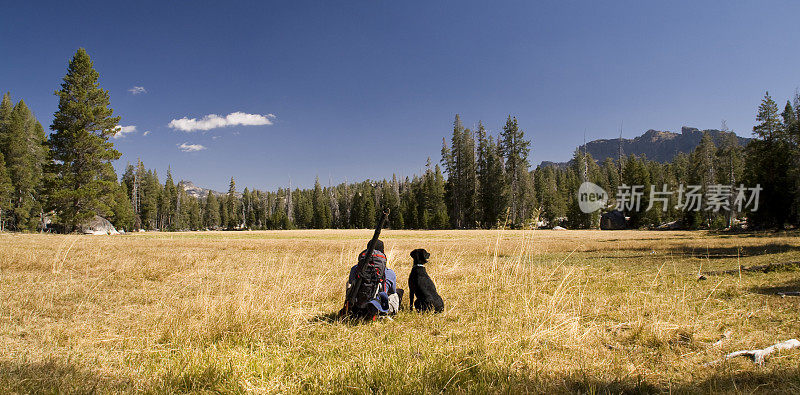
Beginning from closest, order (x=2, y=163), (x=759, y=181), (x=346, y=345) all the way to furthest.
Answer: (x=346, y=345) → (x=2, y=163) → (x=759, y=181)

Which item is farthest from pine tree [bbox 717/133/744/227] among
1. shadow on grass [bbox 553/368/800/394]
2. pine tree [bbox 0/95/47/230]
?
pine tree [bbox 0/95/47/230]

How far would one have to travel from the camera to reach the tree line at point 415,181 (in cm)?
2644

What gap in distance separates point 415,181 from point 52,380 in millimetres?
97149

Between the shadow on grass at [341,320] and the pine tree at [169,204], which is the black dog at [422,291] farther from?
the pine tree at [169,204]

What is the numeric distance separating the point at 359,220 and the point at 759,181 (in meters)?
71.8

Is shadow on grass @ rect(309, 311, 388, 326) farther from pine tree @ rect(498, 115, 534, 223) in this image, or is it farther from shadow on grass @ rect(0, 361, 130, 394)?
pine tree @ rect(498, 115, 534, 223)

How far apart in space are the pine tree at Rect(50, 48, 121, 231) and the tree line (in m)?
0.08

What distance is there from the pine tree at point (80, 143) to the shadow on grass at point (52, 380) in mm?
31478

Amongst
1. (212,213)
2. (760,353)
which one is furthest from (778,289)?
(212,213)

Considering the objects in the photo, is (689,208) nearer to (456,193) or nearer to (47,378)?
(456,193)

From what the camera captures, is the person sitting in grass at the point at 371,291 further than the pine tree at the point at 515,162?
No

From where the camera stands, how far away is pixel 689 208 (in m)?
50.0

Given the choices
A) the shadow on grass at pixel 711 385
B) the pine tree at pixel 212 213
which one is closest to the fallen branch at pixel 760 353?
the shadow on grass at pixel 711 385

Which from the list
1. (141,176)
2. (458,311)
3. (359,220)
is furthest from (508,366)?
(141,176)
